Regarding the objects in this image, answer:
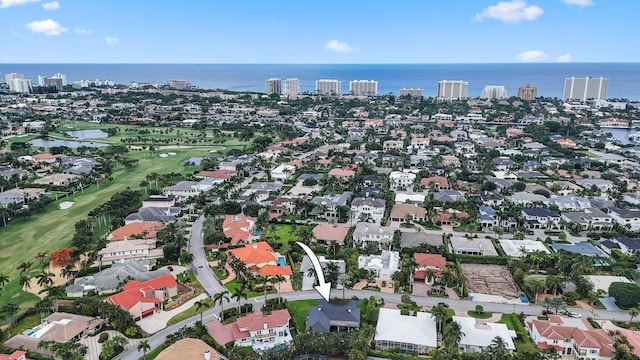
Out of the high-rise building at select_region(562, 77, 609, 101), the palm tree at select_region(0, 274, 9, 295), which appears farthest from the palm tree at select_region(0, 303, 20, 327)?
the high-rise building at select_region(562, 77, 609, 101)

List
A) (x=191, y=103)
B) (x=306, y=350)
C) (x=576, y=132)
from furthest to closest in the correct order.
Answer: (x=191, y=103) → (x=576, y=132) → (x=306, y=350)

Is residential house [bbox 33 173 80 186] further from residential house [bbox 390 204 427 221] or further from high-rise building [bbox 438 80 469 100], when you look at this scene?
high-rise building [bbox 438 80 469 100]

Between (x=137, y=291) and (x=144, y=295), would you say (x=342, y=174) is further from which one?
(x=137, y=291)

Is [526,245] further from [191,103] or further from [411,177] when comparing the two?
[191,103]

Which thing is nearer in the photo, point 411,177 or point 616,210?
point 616,210

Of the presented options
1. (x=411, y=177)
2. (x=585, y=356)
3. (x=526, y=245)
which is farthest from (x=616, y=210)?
(x=585, y=356)
